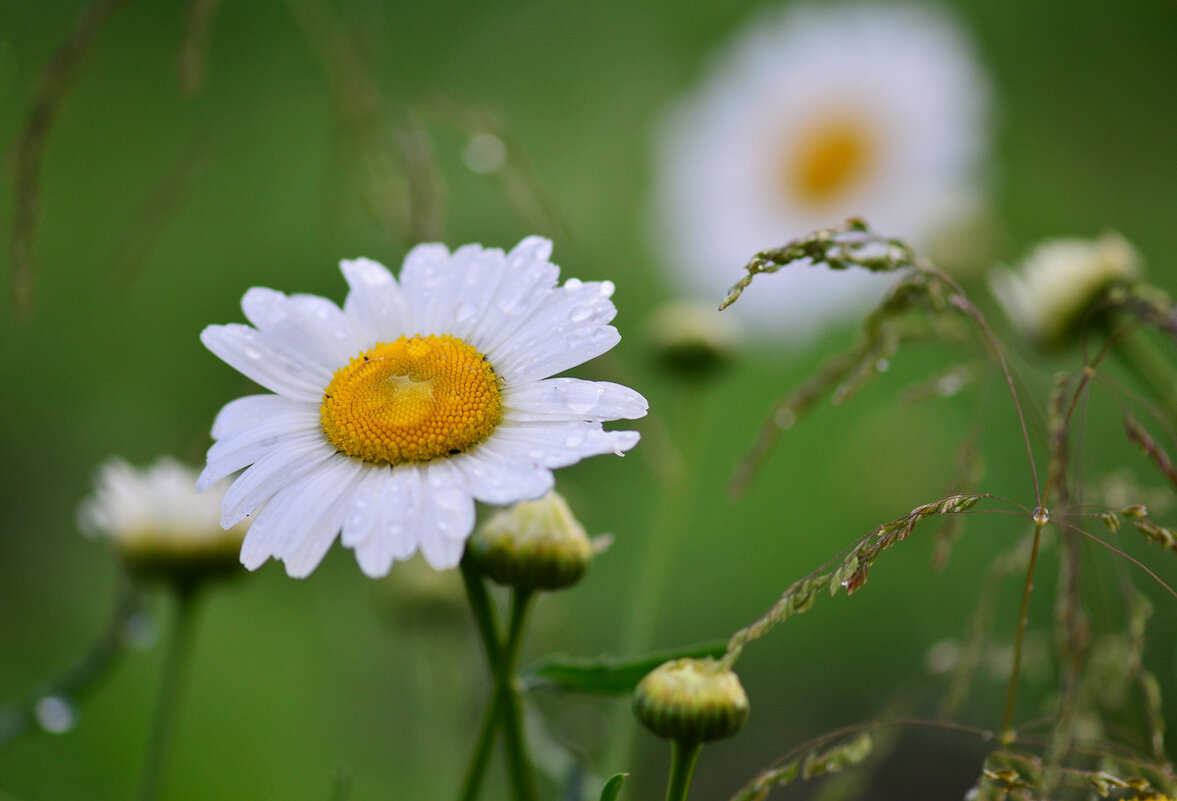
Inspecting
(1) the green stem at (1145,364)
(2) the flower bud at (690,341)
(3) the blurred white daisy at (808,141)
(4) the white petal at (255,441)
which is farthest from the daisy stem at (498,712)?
(3) the blurred white daisy at (808,141)

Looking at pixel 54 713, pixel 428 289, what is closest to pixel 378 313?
pixel 428 289

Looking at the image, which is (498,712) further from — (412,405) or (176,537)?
(176,537)

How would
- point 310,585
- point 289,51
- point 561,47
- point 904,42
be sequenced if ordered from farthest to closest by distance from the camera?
point 561,47, point 289,51, point 310,585, point 904,42

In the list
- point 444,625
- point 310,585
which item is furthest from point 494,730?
point 310,585

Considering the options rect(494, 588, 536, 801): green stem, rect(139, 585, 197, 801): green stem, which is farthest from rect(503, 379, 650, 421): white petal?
rect(139, 585, 197, 801): green stem

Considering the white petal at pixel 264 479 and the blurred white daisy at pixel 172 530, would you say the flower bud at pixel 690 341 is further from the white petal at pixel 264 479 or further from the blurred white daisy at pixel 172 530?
the white petal at pixel 264 479

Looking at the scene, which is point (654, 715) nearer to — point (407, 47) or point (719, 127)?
point (719, 127)
